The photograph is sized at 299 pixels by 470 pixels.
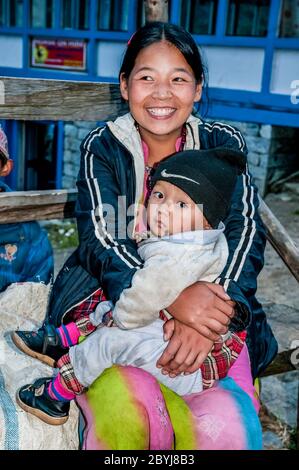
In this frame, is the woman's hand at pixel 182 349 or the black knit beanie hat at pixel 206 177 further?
the black knit beanie hat at pixel 206 177

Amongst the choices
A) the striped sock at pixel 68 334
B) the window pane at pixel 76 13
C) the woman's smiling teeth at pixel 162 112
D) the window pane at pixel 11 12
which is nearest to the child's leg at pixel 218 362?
the striped sock at pixel 68 334

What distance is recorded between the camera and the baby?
64.6 inches

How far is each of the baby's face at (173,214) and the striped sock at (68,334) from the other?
513 mm

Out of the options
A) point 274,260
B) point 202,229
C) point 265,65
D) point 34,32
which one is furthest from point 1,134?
point 34,32

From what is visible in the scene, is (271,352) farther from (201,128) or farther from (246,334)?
(201,128)

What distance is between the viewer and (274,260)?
762 cm

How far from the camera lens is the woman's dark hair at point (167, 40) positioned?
6.62 ft

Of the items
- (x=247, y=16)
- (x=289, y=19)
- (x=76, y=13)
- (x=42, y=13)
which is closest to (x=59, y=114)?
(x=289, y=19)

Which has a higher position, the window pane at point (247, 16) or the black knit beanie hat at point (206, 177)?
the window pane at point (247, 16)

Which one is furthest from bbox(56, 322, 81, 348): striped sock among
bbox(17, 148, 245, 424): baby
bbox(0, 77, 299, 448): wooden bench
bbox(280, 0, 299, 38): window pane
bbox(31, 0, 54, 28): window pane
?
bbox(31, 0, 54, 28): window pane

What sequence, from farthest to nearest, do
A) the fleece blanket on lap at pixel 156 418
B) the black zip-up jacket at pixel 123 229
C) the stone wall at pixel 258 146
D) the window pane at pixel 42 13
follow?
the window pane at pixel 42 13, the stone wall at pixel 258 146, the black zip-up jacket at pixel 123 229, the fleece blanket on lap at pixel 156 418

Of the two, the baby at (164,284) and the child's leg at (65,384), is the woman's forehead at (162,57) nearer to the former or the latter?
the baby at (164,284)

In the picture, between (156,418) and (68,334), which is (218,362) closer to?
(156,418)
